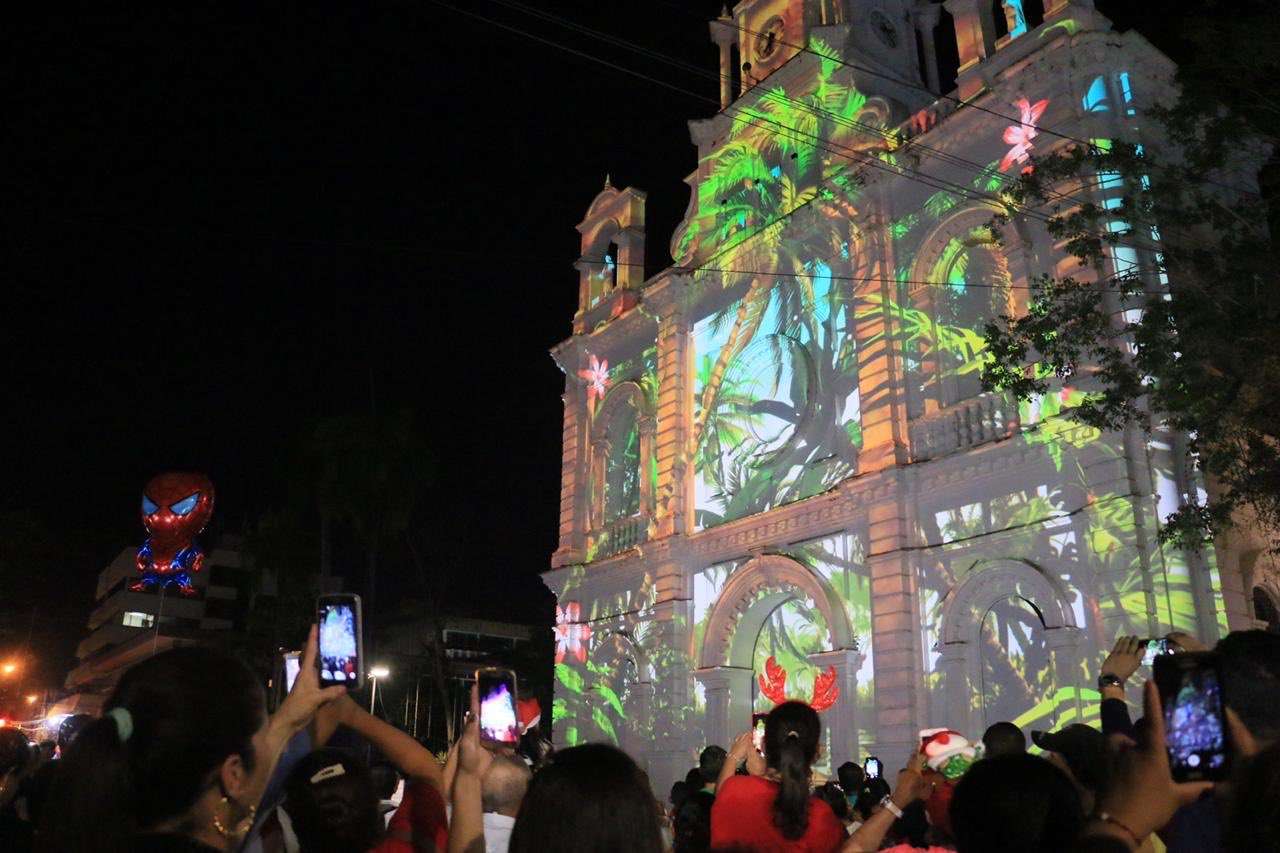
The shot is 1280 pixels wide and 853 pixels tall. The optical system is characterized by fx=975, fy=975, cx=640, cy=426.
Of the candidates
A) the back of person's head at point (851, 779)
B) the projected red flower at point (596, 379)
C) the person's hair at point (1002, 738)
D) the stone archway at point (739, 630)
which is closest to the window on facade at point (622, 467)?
the projected red flower at point (596, 379)

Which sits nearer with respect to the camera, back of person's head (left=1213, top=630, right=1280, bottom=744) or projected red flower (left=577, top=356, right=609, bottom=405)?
back of person's head (left=1213, top=630, right=1280, bottom=744)

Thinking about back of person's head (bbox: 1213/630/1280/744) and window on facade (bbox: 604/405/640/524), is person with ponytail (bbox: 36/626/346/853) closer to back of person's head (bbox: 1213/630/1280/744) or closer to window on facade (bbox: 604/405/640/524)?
back of person's head (bbox: 1213/630/1280/744)

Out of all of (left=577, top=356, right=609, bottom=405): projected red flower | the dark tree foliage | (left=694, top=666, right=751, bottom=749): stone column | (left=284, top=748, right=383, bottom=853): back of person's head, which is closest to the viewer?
(left=284, top=748, right=383, bottom=853): back of person's head

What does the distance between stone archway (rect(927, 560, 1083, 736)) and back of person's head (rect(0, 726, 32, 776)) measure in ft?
40.5

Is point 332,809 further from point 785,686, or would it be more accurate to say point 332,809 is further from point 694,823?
point 785,686

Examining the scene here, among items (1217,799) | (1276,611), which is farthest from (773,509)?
(1217,799)

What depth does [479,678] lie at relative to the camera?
3.96 m

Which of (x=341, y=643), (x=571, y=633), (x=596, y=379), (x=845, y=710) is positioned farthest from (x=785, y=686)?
(x=341, y=643)

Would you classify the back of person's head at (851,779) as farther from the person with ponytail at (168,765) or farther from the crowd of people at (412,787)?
the person with ponytail at (168,765)

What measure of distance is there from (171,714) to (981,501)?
47.5 ft

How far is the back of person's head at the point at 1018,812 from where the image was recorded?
8.38ft

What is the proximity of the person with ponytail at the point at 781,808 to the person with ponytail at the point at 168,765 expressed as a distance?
2.29 metres

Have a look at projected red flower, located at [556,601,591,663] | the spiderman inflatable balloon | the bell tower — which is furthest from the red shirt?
the spiderman inflatable balloon

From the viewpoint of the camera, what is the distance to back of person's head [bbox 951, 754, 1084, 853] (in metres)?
2.55
